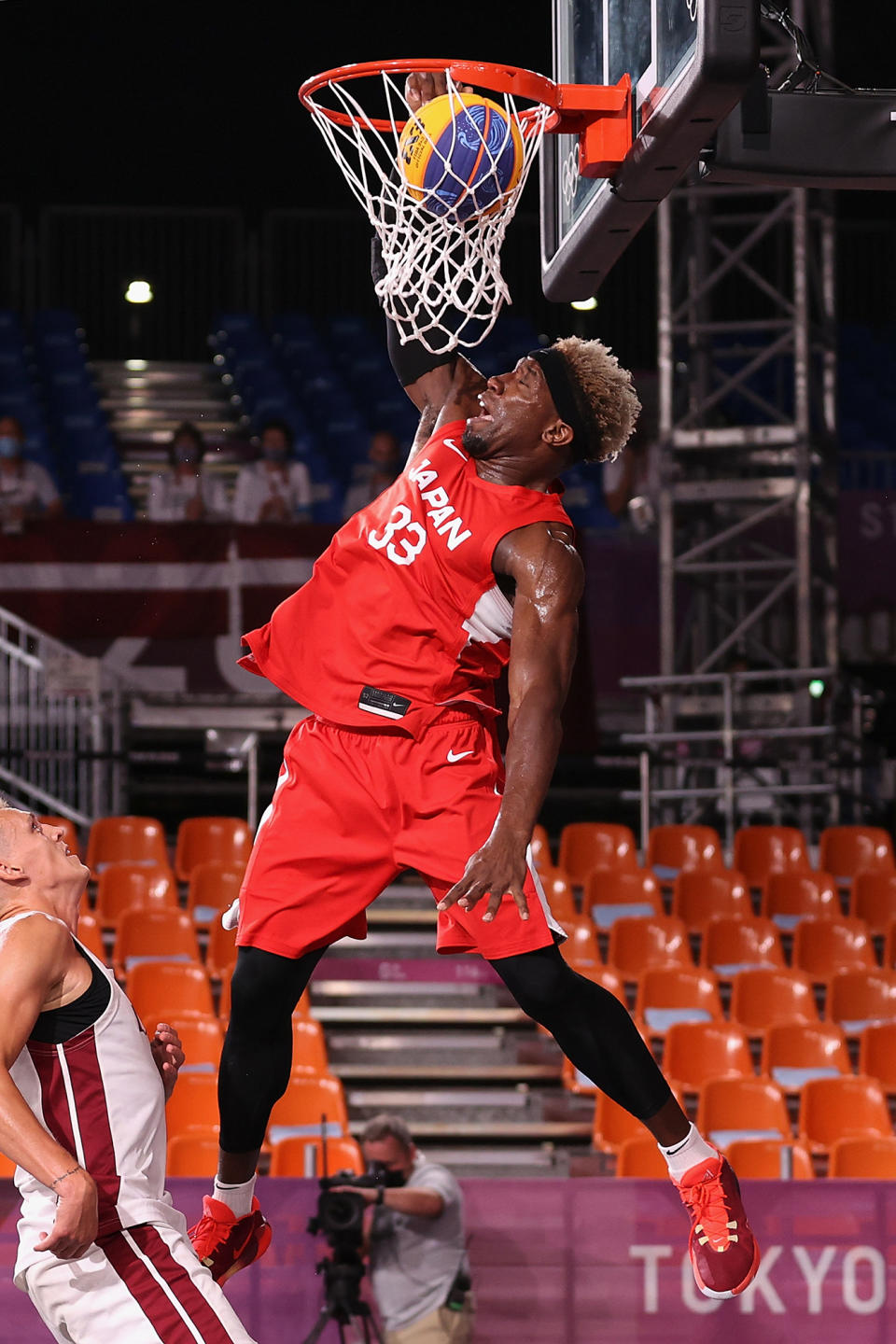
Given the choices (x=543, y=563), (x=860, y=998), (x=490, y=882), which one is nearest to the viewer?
(x=490, y=882)

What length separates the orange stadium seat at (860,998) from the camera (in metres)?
9.24

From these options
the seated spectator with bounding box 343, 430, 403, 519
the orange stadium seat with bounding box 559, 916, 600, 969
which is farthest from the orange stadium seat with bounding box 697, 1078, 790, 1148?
the seated spectator with bounding box 343, 430, 403, 519

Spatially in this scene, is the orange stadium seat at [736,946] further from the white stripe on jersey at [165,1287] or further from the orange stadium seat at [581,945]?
the white stripe on jersey at [165,1287]

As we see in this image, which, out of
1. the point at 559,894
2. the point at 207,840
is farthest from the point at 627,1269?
the point at 207,840

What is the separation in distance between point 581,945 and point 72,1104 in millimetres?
5575

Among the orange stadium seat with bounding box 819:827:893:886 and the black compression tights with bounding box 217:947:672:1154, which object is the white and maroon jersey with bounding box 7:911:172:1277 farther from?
the orange stadium seat with bounding box 819:827:893:886

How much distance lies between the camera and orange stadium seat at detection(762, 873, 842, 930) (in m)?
10.4

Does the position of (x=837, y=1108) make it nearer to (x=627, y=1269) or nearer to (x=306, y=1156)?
(x=627, y=1269)

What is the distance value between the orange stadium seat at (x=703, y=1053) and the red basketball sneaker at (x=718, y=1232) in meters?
4.42

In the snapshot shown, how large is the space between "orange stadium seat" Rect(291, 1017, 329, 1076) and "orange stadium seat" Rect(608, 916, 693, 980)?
1.77 m

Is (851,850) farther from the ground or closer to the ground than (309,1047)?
farther from the ground

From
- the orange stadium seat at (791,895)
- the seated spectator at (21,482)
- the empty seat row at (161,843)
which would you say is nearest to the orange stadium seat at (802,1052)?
the orange stadium seat at (791,895)

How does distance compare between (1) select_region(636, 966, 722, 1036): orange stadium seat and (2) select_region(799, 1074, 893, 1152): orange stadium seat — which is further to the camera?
(1) select_region(636, 966, 722, 1036): orange stadium seat

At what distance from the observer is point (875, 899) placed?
10.5 metres
